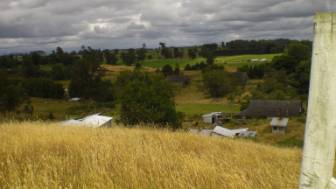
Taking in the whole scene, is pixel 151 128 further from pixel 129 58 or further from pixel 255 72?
pixel 129 58

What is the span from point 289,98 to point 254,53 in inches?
3721

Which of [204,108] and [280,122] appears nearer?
[280,122]

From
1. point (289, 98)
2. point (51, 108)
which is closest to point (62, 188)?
point (289, 98)

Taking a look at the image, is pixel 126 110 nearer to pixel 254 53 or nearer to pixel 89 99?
pixel 89 99

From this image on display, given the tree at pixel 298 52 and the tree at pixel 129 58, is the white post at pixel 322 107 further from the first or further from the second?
the tree at pixel 129 58

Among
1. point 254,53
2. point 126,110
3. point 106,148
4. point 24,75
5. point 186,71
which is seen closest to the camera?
point 106,148

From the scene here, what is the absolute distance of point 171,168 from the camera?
13.5 ft

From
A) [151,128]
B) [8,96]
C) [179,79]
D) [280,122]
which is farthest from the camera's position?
[179,79]

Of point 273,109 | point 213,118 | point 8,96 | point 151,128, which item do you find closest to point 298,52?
point 273,109

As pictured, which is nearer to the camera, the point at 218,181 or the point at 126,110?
the point at 218,181

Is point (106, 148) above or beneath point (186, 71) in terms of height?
above

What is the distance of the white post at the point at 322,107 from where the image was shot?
70.7 inches

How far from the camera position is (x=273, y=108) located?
5284 centimetres

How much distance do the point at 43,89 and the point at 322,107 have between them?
3163 inches
